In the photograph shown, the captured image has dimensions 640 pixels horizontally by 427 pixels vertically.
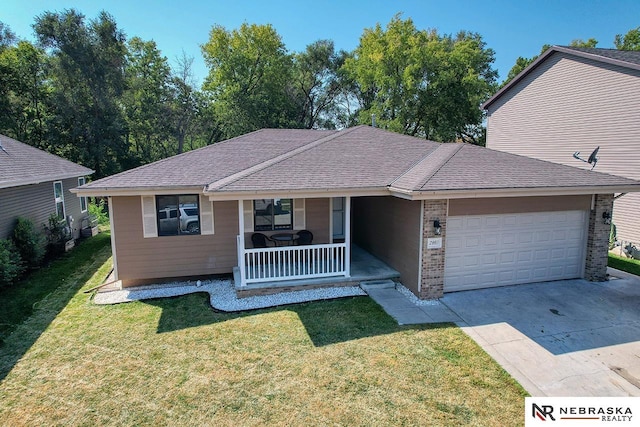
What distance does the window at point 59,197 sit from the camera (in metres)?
13.8

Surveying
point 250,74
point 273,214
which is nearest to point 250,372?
point 273,214

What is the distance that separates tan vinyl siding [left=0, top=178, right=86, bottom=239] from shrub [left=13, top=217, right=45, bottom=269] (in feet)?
0.82

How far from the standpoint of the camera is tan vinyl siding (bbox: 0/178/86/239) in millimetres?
10508

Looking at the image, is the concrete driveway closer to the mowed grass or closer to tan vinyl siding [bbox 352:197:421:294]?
the mowed grass

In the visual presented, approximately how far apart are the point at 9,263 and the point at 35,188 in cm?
384

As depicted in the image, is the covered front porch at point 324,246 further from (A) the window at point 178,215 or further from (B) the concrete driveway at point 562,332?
(B) the concrete driveway at point 562,332

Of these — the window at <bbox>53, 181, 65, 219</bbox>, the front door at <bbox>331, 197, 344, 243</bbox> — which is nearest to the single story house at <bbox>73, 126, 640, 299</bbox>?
the front door at <bbox>331, 197, 344, 243</bbox>

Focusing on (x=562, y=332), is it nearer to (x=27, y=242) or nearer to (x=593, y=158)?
(x=593, y=158)

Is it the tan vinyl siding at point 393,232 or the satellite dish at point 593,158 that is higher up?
the satellite dish at point 593,158

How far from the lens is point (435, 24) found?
32812 millimetres

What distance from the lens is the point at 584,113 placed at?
46.0 ft

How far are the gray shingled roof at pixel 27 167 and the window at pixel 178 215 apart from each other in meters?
4.29

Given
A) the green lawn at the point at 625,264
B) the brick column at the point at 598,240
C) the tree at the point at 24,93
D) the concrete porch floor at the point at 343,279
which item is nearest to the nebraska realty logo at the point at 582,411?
the concrete porch floor at the point at 343,279

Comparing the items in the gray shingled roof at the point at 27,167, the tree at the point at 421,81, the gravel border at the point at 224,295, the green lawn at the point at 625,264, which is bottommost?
the gravel border at the point at 224,295
